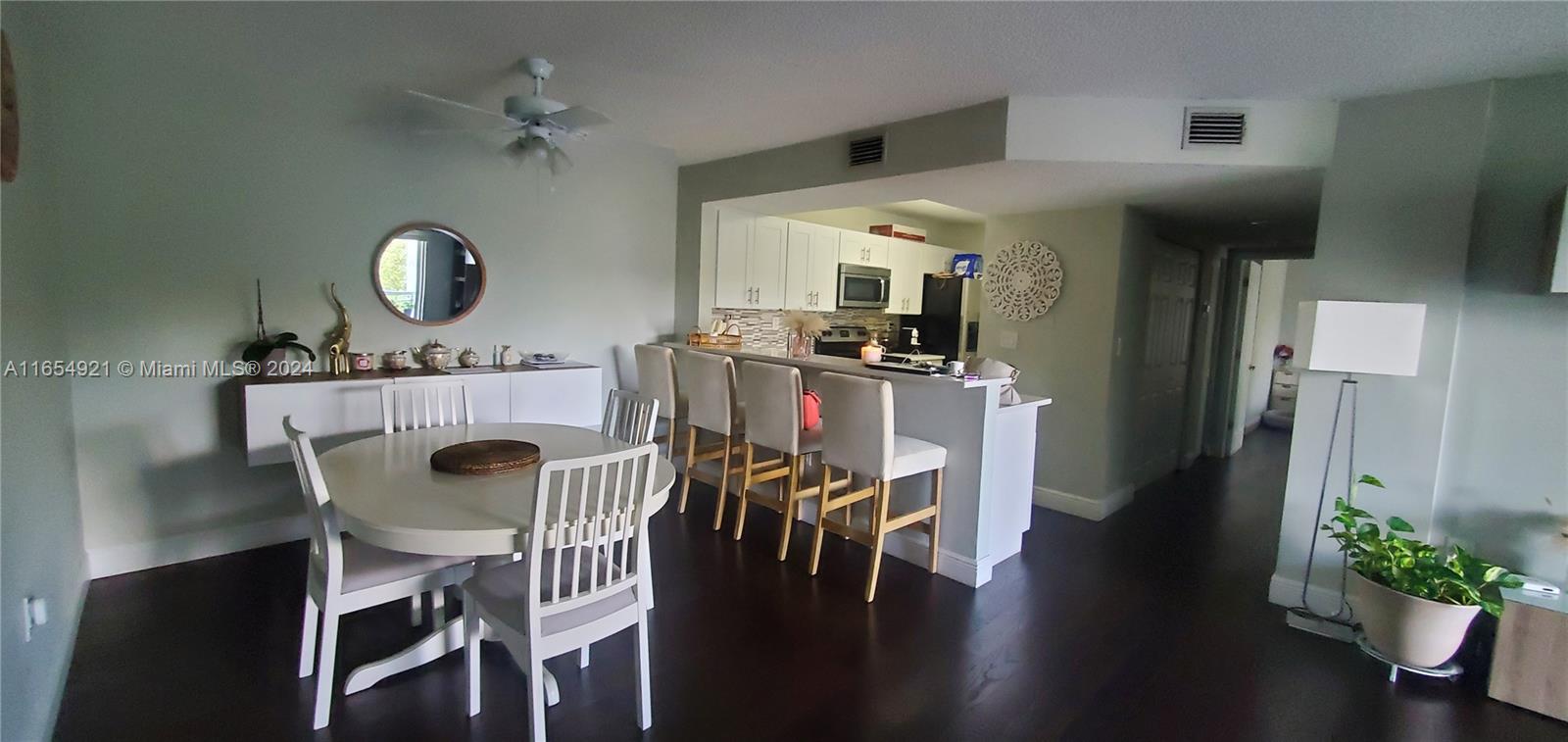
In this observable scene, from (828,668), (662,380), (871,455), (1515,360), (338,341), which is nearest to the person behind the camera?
(828,668)

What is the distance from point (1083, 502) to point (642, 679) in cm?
324

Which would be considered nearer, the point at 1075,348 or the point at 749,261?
the point at 1075,348

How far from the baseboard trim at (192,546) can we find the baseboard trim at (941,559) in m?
2.75

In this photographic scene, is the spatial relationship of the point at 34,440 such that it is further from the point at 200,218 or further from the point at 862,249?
the point at 862,249

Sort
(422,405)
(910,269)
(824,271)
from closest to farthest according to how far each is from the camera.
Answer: (422,405) → (824,271) → (910,269)

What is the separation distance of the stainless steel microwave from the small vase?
153cm

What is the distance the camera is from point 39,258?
2252 millimetres

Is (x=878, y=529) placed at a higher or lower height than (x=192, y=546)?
higher

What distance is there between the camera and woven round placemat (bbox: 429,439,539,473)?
2117 mm

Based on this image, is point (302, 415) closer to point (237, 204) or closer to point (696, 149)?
point (237, 204)

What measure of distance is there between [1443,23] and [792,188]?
9.46 ft

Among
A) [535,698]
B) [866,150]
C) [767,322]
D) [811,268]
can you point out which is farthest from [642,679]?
[811,268]

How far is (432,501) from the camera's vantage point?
6.12 feet

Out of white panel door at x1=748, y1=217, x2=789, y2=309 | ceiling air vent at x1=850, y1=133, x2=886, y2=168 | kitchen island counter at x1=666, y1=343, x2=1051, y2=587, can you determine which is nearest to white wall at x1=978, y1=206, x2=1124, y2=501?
kitchen island counter at x1=666, y1=343, x2=1051, y2=587
